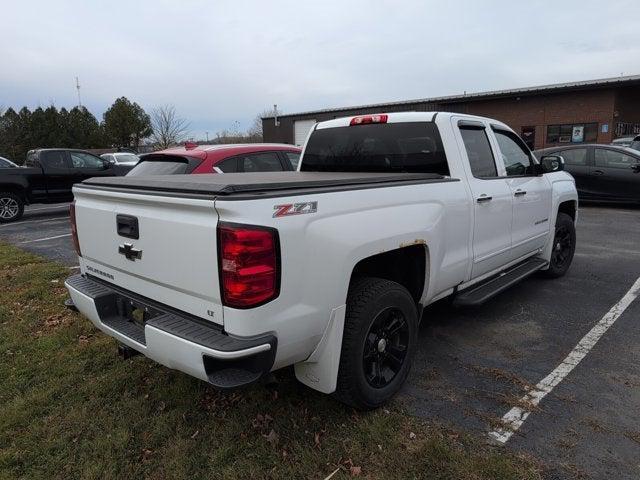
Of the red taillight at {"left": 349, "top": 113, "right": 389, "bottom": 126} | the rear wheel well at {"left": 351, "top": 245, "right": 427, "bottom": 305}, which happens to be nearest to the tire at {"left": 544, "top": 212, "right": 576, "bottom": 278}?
the red taillight at {"left": 349, "top": 113, "right": 389, "bottom": 126}

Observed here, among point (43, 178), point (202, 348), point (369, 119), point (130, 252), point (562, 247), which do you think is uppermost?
point (369, 119)

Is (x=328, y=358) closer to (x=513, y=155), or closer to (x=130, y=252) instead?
(x=130, y=252)

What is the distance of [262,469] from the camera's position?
8.55ft

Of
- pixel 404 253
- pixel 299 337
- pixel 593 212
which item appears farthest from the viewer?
pixel 593 212

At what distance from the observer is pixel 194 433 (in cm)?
294

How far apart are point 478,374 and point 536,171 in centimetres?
245

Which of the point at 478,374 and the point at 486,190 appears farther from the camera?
the point at 486,190

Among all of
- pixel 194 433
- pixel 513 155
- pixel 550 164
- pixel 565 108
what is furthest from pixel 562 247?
pixel 565 108

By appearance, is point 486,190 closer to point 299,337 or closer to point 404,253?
point 404,253

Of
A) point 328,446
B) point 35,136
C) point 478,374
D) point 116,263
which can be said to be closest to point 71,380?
point 116,263

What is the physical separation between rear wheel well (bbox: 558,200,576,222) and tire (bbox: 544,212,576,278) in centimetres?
10

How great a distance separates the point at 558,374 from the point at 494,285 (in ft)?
3.07

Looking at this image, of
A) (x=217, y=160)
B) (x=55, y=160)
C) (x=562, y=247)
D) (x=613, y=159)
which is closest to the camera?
(x=562, y=247)

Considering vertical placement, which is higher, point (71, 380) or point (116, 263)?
point (116, 263)
